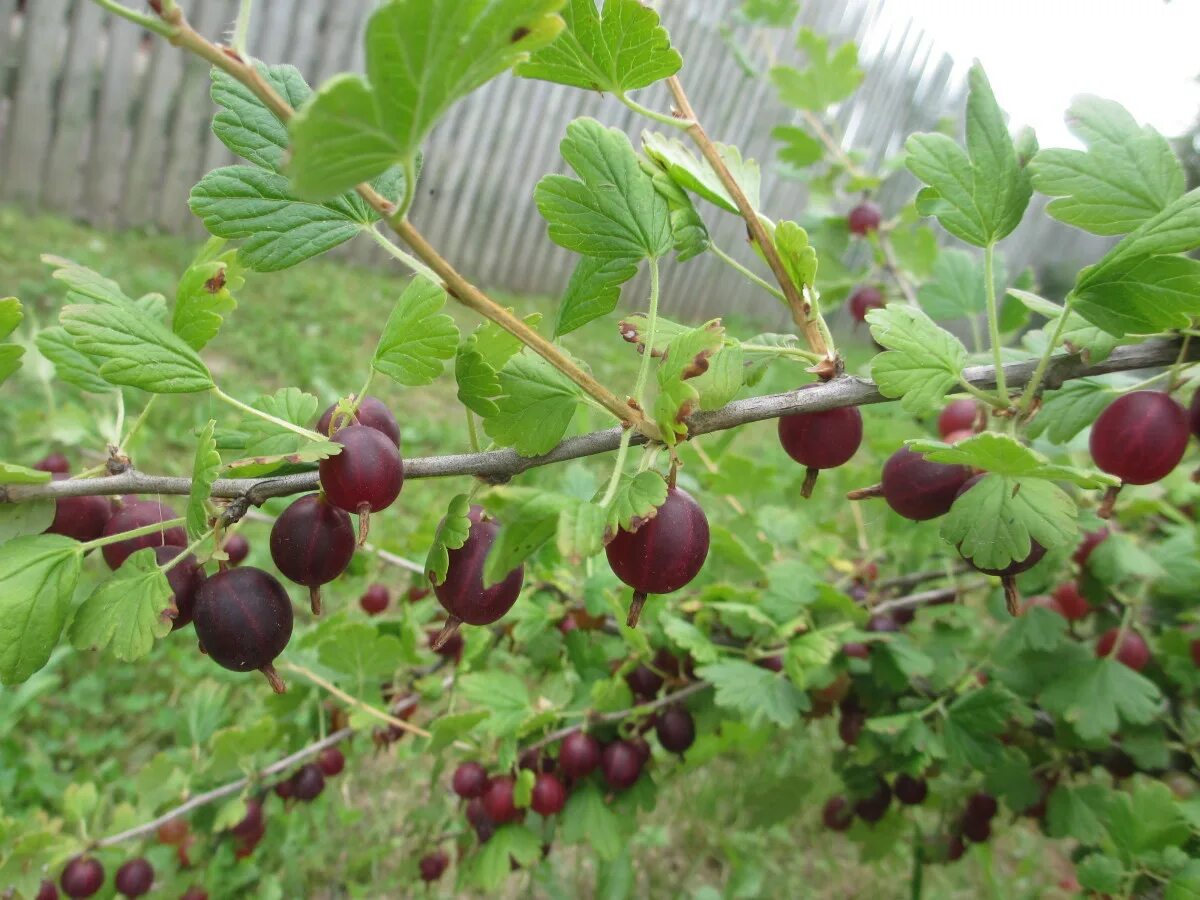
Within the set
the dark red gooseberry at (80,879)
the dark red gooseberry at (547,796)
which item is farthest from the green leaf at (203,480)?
the dark red gooseberry at (80,879)

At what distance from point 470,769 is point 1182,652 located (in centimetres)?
122

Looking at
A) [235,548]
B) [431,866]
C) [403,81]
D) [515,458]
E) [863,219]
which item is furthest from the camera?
[863,219]

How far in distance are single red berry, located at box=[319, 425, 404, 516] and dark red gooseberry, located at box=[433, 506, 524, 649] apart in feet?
0.23

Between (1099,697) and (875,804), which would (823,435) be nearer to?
(1099,697)

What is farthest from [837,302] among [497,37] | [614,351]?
[614,351]

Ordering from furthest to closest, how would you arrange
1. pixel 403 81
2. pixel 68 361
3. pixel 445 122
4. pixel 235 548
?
pixel 445 122, pixel 235 548, pixel 68 361, pixel 403 81

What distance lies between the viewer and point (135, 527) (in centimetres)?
73

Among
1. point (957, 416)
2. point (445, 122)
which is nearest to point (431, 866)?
point (957, 416)

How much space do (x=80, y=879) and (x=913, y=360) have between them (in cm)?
137

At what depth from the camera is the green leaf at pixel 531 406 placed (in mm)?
619

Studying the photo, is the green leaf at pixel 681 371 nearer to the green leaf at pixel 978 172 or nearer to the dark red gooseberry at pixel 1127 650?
the green leaf at pixel 978 172

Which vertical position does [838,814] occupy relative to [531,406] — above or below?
below

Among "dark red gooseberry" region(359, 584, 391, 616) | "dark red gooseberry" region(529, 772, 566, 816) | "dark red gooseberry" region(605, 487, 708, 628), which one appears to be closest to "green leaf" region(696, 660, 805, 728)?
"dark red gooseberry" region(529, 772, 566, 816)

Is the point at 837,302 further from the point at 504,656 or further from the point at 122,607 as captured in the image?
the point at 122,607
